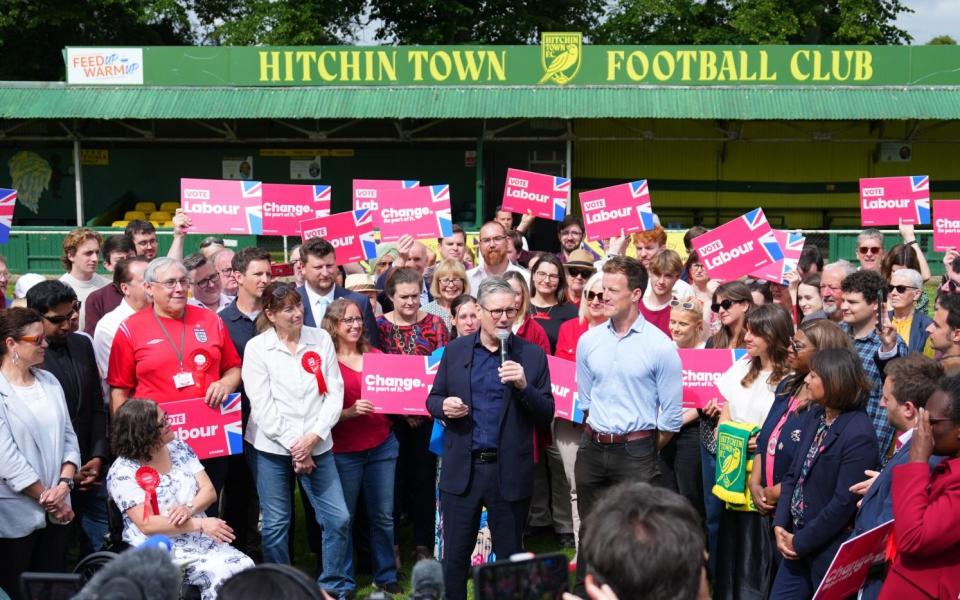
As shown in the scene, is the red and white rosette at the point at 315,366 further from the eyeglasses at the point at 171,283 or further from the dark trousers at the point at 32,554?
the dark trousers at the point at 32,554

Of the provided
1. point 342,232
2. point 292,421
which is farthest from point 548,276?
point 342,232

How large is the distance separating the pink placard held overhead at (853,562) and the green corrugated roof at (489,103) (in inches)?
671

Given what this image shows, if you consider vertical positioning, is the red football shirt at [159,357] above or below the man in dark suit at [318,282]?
below

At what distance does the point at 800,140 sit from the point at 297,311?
1951 cm

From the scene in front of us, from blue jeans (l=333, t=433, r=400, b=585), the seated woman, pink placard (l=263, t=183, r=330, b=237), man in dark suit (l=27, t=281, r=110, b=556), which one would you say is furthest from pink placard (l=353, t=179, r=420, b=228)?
the seated woman

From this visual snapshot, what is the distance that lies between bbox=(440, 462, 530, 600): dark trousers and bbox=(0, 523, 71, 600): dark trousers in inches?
82.9

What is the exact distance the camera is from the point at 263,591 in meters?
2.72

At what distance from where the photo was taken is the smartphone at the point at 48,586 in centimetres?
298

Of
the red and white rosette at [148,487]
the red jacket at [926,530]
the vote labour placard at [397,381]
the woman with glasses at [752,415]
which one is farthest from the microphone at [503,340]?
the red jacket at [926,530]

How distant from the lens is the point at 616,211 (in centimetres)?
1054

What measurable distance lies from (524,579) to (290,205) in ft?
27.3

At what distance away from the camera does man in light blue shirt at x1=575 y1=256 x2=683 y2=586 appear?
5648mm

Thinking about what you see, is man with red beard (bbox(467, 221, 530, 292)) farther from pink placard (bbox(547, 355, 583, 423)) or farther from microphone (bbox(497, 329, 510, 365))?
microphone (bbox(497, 329, 510, 365))

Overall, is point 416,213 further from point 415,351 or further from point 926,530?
point 926,530
